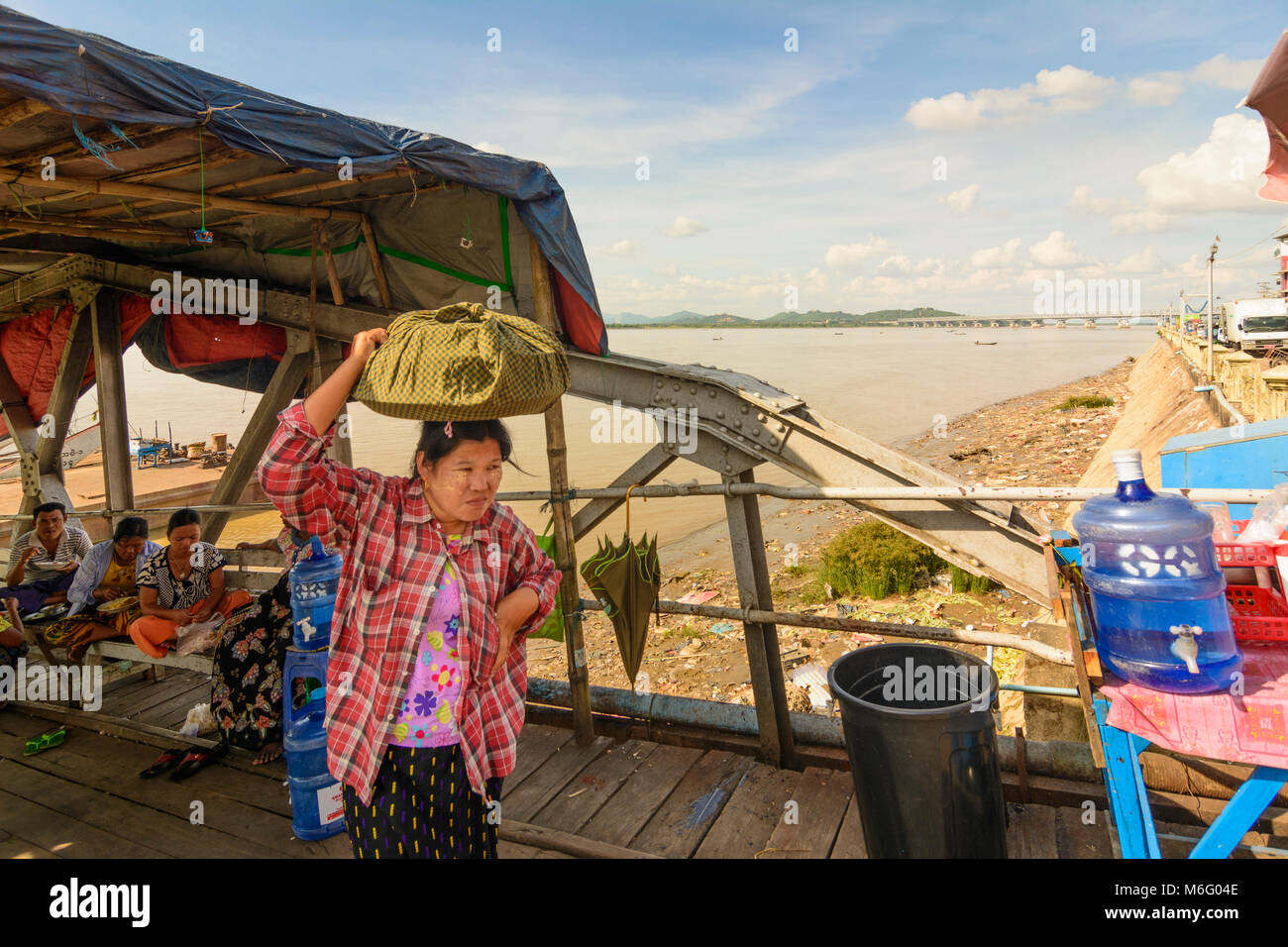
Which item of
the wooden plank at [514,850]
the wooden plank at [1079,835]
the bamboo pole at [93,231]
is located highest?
the bamboo pole at [93,231]

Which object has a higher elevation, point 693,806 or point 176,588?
point 176,588

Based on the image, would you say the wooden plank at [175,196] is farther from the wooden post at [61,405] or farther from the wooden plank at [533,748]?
the wooden plank at [533,748]

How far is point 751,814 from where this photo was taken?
10.3ft

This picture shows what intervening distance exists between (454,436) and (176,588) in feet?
12.0

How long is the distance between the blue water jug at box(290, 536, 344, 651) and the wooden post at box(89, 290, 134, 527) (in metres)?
4.01

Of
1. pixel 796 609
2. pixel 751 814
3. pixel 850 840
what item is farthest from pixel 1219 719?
pixel 796 609

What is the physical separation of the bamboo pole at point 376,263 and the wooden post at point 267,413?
0.86 metres

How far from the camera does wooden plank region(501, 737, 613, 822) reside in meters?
3.34

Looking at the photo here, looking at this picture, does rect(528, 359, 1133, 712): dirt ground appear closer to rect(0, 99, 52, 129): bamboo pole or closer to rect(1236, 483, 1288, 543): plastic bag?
rect(1236, 483, 1288, 543): plastic bag

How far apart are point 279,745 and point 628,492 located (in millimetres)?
2409

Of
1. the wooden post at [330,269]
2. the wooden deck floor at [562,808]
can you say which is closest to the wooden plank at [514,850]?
the wooden deck floor at [562,808]

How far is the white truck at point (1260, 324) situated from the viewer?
28188mm

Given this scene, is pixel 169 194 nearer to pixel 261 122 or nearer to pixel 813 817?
pixel 261 122

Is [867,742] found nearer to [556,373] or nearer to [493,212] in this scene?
[556,373]
